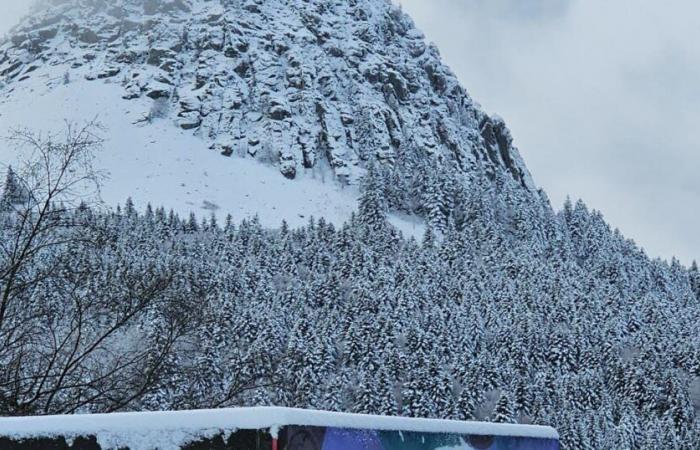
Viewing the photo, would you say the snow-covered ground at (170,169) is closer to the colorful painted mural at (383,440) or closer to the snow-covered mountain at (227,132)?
the snow-covered mountain at (227,132)

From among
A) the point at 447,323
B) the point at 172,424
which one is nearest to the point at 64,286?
the point at 172,424

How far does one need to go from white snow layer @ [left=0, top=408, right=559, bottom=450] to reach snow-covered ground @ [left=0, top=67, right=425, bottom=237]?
11407 cm

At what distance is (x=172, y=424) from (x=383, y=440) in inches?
26.0

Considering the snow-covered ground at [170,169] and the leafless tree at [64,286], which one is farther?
the snow-covered ground at [170,169]

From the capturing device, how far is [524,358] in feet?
248

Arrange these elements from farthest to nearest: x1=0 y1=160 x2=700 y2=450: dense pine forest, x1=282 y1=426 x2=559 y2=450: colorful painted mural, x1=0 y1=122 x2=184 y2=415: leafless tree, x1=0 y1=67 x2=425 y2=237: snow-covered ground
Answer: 1. x1=0 y1=67 x2=425 y2=237: snow-covered ground
2. x1=0 y1=160 x2=700 y2=450: dense pine forest
3. x1=0 y1=122 x2=184 y2=415: leafless tree
4. x1=282 y1=426 x2=559 y2=450: colorful painted mural

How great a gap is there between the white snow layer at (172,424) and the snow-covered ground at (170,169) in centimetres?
11407

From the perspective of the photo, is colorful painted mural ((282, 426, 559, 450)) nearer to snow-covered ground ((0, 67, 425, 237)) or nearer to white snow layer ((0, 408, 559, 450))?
white snow layer ((0, 408, 559, 450))

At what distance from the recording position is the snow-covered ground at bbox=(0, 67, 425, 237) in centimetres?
12899

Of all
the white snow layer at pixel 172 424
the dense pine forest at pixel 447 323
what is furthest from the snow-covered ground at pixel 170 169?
the white snow layer at pixel 172 424

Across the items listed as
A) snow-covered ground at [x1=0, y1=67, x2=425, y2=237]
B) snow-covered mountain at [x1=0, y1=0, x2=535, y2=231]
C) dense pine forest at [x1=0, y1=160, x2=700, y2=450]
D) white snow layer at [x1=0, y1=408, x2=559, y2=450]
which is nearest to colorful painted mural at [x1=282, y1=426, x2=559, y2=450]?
white snow layer at [x1=0, y1=408, x2=559, y2=450]

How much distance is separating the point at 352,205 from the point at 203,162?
32.1 m

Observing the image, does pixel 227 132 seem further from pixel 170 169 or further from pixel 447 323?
pixel 447 323

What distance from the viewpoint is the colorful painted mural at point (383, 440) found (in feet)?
7.09
